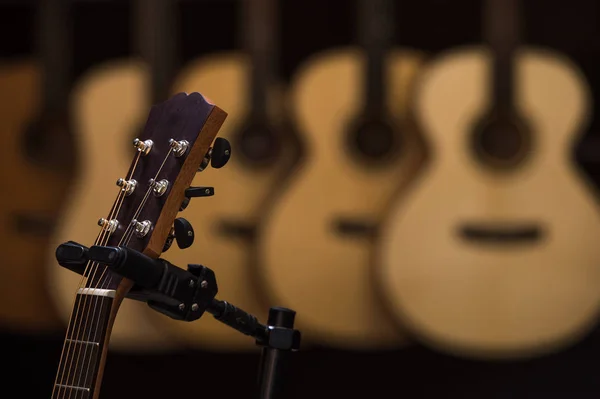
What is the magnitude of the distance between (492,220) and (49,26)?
2.75ft

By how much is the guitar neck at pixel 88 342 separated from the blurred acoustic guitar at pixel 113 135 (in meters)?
0.82

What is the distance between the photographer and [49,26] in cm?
166

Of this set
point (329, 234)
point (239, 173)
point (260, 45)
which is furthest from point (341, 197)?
point (260, 45)

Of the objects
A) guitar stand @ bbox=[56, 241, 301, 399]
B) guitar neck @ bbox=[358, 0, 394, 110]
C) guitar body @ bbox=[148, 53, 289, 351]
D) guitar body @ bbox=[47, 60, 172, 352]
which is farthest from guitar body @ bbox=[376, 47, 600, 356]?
guitar stand @ bbox=[56, 241, 301, 399]

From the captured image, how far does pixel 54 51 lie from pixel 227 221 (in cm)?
44

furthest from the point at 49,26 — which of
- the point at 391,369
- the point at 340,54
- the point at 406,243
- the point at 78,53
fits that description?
the point at 391,369

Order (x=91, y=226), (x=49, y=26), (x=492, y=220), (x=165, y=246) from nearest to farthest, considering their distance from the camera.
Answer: (x=165, y=246) < (x=492, y=220) < (x=91, y=226) < (x=49, y=26)

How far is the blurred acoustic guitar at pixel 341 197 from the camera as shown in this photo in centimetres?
149

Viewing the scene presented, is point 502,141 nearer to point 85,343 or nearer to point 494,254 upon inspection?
point 494,254

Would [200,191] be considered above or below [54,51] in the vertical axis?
below

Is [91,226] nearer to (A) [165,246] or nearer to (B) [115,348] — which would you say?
(B) [115,348]

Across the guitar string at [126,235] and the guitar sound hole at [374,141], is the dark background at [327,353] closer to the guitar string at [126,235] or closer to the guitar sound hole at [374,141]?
the guitar sound hole at [374,141]

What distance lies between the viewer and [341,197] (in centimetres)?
149

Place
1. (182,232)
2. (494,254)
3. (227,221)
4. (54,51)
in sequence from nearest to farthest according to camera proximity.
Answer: (182,232) < (494,254) < (227,221) < (54,51)
